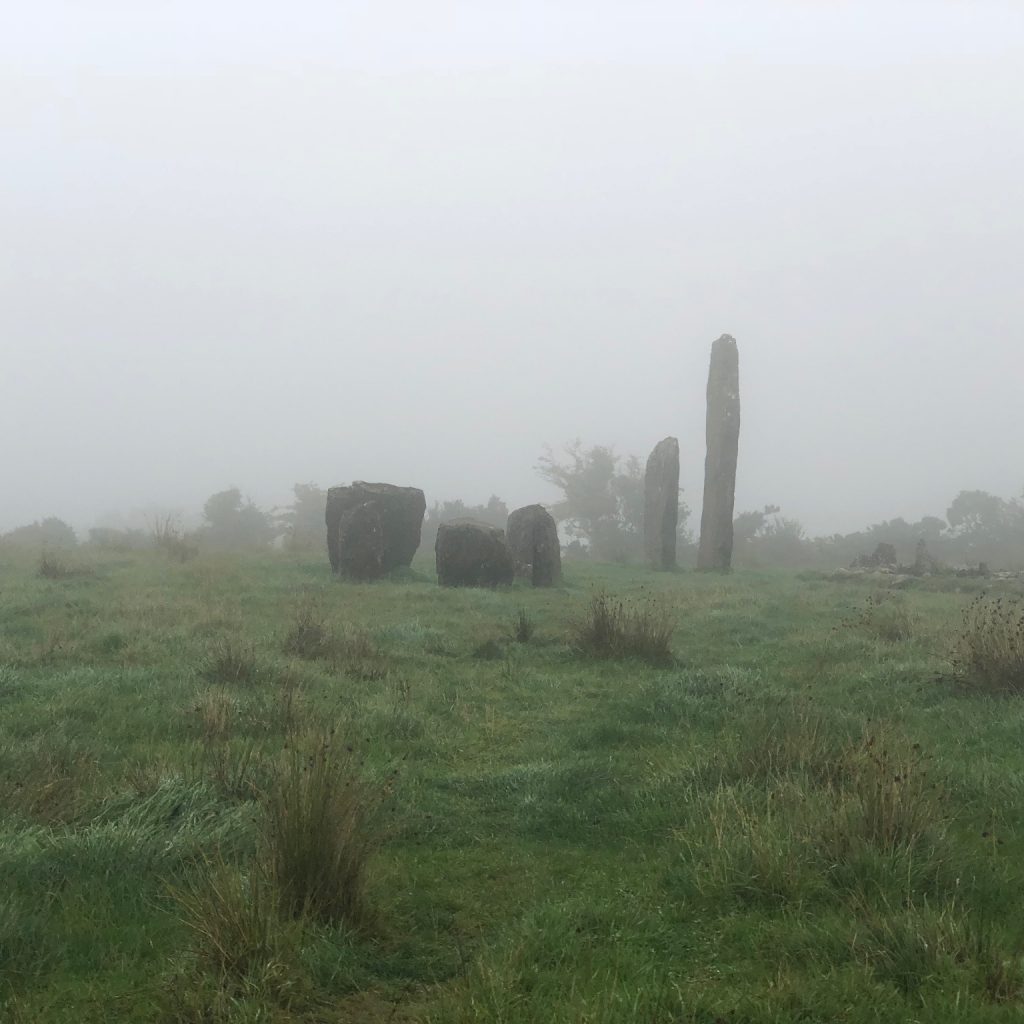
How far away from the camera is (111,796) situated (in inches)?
178

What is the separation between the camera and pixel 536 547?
18344 mm

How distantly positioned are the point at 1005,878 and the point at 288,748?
3491mm

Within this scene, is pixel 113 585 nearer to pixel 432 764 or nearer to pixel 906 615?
pixel 432 764

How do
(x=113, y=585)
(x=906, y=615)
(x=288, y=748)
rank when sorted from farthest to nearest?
(x=113, y=585) → (x=906, y=615) → (x=288, y=748)

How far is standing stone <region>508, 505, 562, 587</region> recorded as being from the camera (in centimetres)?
1825

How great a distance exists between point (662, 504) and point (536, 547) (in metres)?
9.13

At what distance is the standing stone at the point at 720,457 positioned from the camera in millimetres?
25719

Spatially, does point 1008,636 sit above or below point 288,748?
above

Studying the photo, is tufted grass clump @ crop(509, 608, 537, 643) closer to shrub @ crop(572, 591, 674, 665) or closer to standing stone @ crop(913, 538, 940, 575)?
shrub @ crop(572, 591, 674, 665)

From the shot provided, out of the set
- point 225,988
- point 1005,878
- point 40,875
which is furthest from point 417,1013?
point 1005,878

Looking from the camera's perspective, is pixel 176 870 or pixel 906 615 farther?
pixel 906 615

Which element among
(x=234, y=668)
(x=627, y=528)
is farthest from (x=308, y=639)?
(x=627, y=528)

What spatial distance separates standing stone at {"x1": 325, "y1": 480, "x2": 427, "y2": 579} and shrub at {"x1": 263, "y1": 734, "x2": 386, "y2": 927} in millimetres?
14713

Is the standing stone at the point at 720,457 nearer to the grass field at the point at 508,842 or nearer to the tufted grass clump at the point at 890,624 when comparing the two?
the tufted grass clump at the point at 890,624
